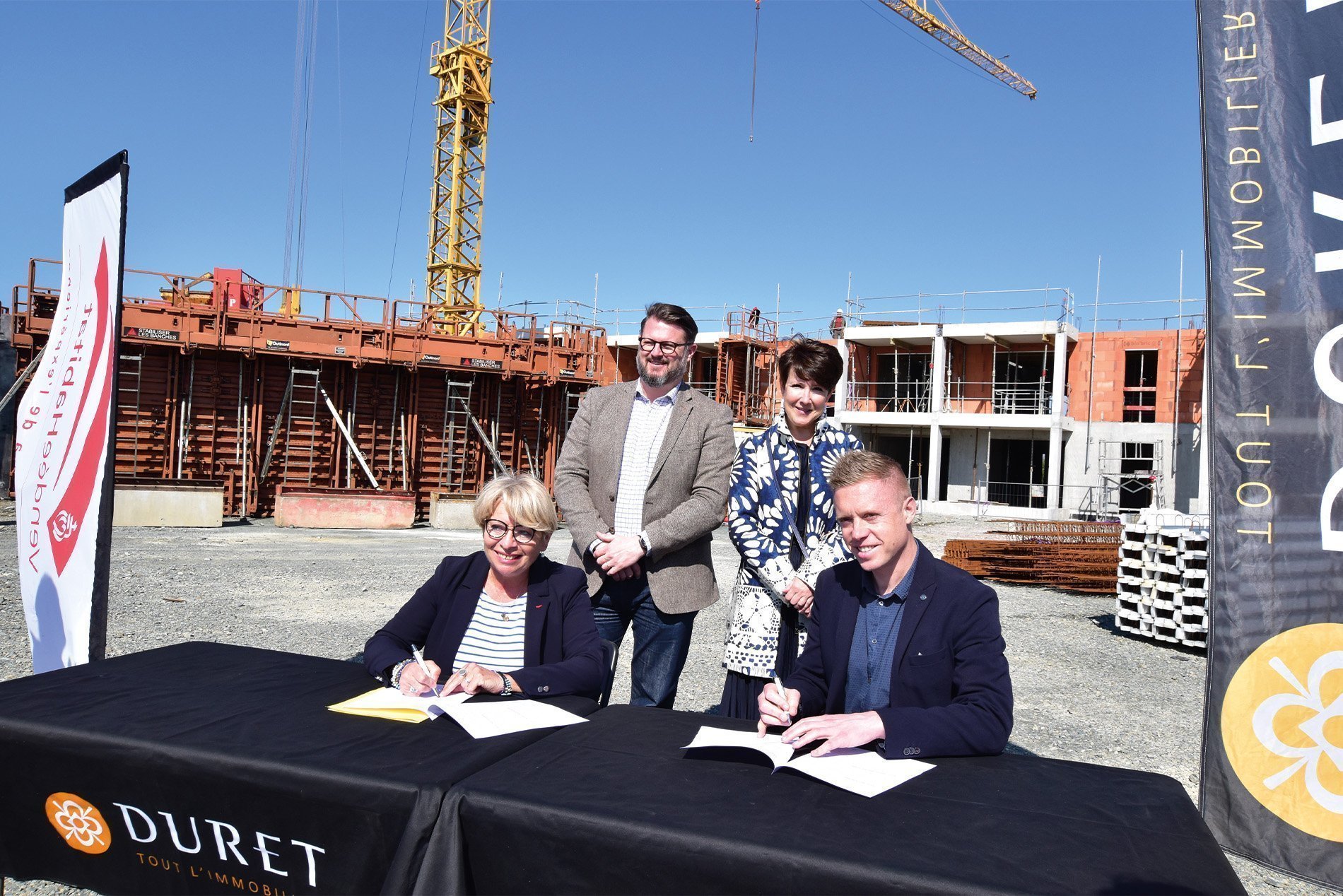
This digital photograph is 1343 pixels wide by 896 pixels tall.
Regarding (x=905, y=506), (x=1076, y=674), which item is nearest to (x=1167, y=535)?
(x=1076, y=674)

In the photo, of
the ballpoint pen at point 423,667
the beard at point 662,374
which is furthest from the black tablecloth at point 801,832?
the beard at point 662,374

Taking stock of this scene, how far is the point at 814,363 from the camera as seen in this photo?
3.14m

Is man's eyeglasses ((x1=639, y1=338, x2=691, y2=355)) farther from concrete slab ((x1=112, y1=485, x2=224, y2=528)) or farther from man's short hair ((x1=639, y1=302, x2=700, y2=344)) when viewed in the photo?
concrete slab ((x1=112, y1=485, x2=224, y2=528))

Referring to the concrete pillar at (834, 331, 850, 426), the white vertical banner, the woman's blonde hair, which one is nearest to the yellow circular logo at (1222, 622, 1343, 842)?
the woman's blonde hair

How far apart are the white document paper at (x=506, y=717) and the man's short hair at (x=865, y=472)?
0.93 metres

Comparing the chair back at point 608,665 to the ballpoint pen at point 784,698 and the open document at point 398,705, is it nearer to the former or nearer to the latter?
the open document at point 398,705

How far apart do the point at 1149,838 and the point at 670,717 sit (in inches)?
45.0

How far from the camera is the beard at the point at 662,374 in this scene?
3.47 m

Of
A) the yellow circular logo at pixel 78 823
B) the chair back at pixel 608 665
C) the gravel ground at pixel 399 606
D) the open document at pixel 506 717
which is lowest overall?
the gravel ground at pixel 399 606

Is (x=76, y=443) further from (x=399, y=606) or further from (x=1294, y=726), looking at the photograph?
(x=399, y=606)

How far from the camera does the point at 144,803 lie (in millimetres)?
1954

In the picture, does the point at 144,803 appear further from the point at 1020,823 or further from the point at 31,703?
the point at 1020,823

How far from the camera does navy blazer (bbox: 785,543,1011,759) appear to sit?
203 cm

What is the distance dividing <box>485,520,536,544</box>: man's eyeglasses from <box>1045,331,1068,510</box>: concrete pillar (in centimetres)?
2706
